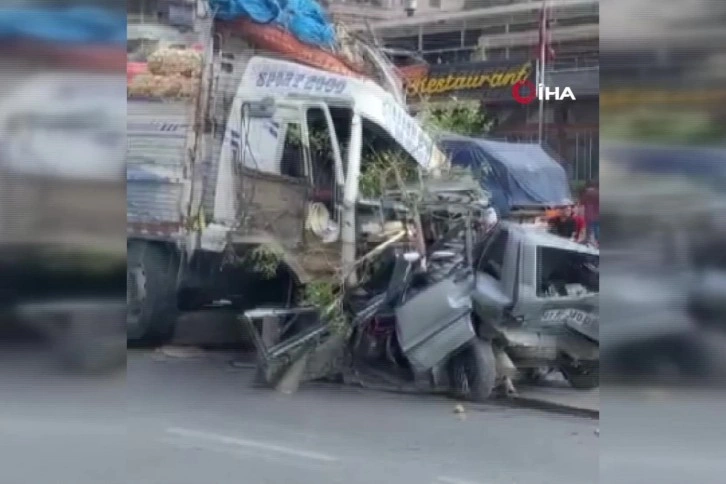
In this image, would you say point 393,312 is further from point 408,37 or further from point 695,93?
point 695,93

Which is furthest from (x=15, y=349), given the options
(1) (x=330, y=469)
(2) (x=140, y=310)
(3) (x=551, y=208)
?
(3) (x=551, y=208)

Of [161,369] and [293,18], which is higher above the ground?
[293,18]

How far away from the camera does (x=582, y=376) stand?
3.42 metres

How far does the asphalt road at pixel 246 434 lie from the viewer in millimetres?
3443

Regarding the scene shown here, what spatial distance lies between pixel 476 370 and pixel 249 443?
605 millimetres

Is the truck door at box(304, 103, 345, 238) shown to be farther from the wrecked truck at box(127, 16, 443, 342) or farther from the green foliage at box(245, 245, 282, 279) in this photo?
the green foliage at box(245, 245, 282, 279)

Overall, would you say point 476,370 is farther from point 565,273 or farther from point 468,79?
point 468,79

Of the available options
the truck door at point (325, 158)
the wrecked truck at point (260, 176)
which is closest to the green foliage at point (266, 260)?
the wrecked truck at point (260, 176)

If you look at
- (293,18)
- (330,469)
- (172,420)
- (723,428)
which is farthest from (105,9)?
(723,428)

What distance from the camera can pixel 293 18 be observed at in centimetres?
349

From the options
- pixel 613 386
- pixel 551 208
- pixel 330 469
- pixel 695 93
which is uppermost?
pixel 695 93

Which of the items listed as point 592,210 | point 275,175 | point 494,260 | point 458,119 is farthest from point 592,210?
point 275,175

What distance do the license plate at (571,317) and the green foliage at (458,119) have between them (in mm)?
489

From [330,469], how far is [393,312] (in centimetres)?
43
